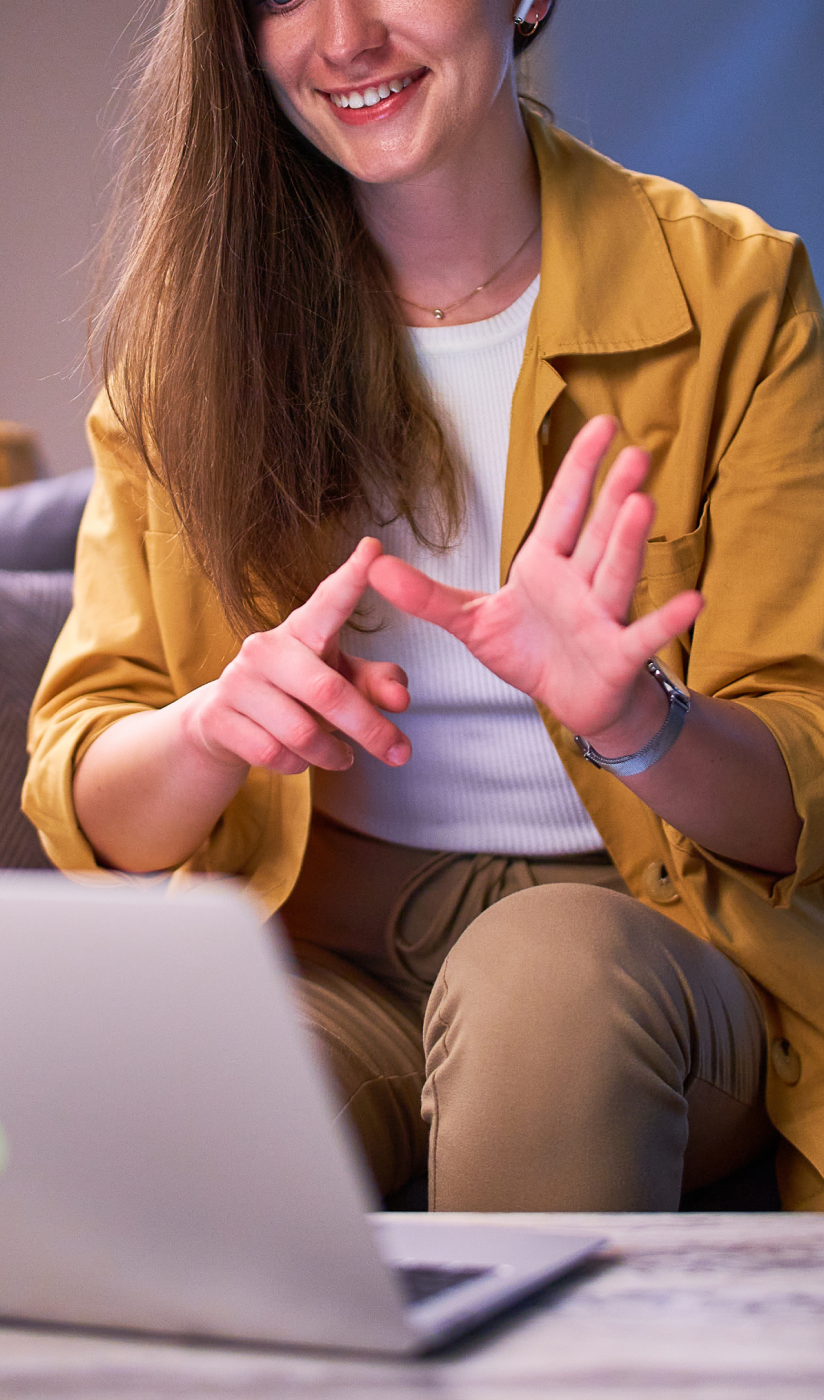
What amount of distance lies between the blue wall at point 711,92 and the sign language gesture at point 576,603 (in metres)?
2.19

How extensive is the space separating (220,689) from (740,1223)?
45 centimetres

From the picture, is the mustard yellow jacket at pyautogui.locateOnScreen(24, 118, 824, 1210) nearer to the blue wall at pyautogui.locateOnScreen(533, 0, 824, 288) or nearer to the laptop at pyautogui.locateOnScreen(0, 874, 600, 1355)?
the laptop at pyautogui.locateOnScreen(0, 874, 600, 1355)

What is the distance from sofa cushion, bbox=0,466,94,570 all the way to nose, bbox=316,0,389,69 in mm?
812

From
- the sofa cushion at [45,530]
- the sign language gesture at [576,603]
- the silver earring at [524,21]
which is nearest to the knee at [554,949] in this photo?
the sign language gesture at [576,603]

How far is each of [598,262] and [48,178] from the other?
87.4 inches

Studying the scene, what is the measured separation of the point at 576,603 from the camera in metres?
0.69

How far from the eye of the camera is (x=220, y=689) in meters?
0.83

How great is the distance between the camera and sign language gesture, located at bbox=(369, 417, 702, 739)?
64cm

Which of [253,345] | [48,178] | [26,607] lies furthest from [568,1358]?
[48,178]

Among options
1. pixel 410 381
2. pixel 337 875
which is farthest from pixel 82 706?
pixel 410 381

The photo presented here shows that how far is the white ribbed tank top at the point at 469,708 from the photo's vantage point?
1052 mm

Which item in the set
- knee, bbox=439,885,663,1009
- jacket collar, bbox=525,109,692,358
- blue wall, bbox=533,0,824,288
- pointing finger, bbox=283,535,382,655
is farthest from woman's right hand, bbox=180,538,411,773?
blue wall, bbox=533,0,824,288

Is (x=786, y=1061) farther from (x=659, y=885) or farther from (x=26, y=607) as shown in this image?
(x=26, y=607)

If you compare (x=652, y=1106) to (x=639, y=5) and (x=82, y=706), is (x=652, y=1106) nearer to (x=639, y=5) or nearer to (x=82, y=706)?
(x=82, y=706)
